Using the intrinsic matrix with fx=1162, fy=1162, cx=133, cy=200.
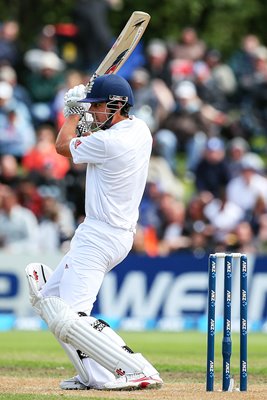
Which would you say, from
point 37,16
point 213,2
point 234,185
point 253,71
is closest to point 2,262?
point 234,185

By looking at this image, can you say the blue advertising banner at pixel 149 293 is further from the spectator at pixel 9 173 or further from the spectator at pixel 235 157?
the spectator at pixel 235 157

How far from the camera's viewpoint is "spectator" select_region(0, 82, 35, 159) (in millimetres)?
17094

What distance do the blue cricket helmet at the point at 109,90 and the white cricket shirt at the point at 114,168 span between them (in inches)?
7.4

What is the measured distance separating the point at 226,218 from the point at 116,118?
8.56 metres

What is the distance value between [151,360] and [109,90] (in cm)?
367

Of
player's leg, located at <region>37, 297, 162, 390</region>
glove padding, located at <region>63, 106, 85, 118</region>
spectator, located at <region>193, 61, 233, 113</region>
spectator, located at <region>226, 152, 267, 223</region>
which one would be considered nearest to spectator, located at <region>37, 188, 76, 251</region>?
spectator, located at <region>226, 152, 267, 223</region>

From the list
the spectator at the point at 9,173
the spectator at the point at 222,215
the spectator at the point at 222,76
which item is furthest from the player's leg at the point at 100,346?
the spectator at the point at 222,76

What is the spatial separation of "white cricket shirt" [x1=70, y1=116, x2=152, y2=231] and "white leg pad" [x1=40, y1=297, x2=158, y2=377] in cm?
69

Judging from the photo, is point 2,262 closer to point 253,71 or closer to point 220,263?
point 220,263

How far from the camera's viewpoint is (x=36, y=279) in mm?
7840

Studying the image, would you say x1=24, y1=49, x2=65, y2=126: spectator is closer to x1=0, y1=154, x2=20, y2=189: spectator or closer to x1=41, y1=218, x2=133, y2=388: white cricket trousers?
x1=0, y1=154, x2=20, y2=189: spectator

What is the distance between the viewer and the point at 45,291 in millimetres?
7754

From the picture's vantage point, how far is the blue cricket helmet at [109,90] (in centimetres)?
766

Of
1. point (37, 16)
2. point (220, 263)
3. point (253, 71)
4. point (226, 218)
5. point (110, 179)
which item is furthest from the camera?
point (37, 16)
